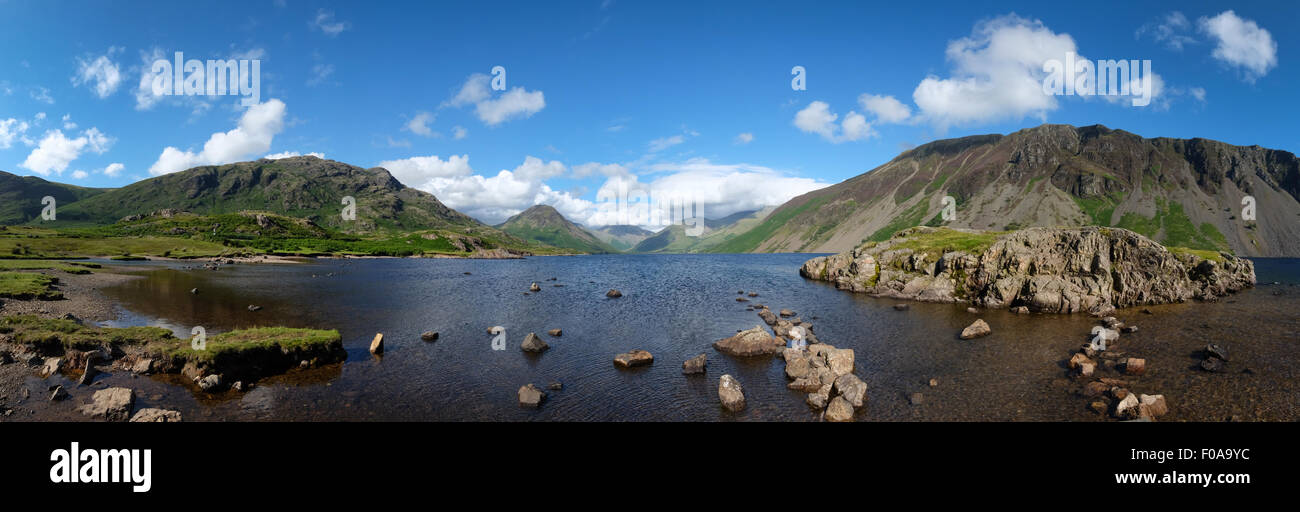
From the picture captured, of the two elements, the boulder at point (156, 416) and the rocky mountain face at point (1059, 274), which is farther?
the rocky mountain face at point (1059, 274)

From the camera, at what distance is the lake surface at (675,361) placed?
84.8 feet

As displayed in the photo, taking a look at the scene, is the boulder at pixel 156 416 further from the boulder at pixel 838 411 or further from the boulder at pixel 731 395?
the boulder at pixel 838 411

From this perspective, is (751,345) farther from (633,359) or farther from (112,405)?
(112,405)

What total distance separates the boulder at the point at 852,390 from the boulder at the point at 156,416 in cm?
3380

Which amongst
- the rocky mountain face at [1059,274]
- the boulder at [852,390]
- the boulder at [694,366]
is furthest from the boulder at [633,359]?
the rocky mountain face at [1059,274]

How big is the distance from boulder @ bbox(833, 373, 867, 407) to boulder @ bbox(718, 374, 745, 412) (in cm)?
583

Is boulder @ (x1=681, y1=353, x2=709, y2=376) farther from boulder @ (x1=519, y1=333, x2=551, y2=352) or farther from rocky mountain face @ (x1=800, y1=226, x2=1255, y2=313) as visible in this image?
rocky mountain face @ (x1=800, y1=226, x2=1255, y2=313)

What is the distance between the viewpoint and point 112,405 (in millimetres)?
22406

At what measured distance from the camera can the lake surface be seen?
25.9m

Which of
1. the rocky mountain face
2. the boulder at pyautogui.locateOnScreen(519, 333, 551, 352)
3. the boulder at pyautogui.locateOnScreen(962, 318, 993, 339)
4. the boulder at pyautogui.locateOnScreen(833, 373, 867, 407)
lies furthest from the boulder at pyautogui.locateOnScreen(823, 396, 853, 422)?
the rocky mountain face

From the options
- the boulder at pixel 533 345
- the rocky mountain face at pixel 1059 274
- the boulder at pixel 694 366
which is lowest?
the boulder at pixel 694 366
